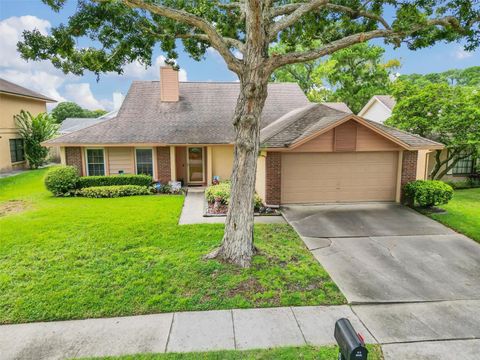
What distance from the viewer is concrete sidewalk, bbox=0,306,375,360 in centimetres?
476

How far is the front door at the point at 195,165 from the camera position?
17328 mm

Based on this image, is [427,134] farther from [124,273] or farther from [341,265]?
[124,273]

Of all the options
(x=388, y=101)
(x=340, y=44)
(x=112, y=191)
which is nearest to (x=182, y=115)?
(x=112, y=191)

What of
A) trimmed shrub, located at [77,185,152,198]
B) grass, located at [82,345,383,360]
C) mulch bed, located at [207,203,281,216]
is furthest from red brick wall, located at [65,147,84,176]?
grass, located at [82,345,383,360]

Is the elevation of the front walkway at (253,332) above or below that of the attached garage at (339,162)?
below

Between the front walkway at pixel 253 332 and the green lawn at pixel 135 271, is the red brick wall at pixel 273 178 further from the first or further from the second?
the front walkway at pixel 253 332

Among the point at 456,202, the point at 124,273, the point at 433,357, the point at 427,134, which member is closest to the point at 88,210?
the point at 124,273

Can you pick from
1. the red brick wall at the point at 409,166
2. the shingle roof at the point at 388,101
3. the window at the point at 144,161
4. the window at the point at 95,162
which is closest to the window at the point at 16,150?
the window at the point at 95,162

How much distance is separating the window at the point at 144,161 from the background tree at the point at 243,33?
6.82 meters

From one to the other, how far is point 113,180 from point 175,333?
12.1 metres

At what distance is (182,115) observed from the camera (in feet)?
59.7

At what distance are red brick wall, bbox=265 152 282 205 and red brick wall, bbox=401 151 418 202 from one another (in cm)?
511

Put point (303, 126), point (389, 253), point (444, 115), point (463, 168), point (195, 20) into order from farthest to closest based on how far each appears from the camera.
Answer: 1. point (463, 168)
2. point (444, 115)
3. point (303, 126)
4. point (389, 253)
5. point (195, 20)

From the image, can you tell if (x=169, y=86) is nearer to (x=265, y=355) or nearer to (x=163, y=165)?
(x=163, y=165)
